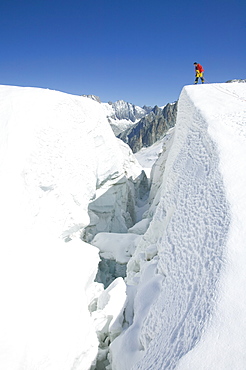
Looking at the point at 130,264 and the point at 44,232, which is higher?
the point at 44,232

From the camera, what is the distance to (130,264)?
6508 mm

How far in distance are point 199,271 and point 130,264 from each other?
12.9 ft

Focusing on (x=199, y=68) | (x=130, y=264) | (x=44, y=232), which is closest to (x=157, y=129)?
(x=199, y=68)

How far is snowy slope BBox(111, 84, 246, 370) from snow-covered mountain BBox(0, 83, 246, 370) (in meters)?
0.02

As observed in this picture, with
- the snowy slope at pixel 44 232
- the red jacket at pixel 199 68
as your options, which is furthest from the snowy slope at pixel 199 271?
the red jacket at pixel 199 68

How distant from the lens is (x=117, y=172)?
11.8 m

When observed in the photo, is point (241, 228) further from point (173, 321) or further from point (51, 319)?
point (51, 319)

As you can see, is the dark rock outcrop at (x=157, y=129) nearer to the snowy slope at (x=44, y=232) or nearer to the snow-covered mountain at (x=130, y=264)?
the snowy slope at (x=44, y=232)

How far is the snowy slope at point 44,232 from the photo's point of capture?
3.44 metres

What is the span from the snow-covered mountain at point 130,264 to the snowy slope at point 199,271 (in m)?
0.02

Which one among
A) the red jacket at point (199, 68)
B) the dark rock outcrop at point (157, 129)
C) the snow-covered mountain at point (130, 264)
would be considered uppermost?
the dark rock outcrop at point (157, 129)

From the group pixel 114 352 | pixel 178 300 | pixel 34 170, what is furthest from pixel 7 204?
pixel 178 300

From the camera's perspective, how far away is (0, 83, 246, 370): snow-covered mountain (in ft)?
8.00

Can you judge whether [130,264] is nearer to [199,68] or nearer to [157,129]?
[199,68]
